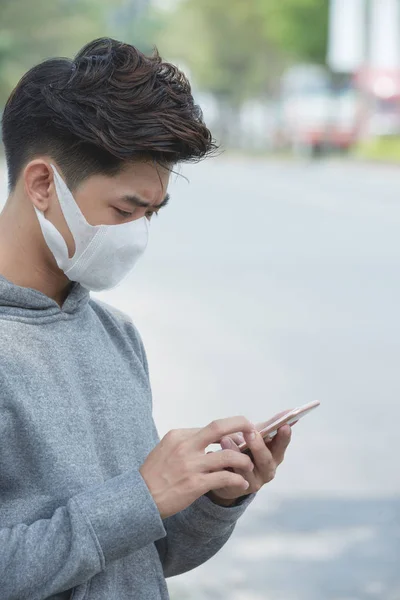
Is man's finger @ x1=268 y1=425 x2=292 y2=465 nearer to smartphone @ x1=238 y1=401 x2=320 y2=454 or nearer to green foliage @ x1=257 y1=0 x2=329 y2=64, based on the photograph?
smartphone @ x1=238 y1=401 x2=320 y2=454

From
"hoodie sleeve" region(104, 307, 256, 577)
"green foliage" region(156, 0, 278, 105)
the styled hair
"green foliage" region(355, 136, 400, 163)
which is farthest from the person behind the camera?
"green foliage" region(156, 0, 278, 105)

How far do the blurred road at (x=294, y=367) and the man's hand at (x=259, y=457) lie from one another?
0.58 metres

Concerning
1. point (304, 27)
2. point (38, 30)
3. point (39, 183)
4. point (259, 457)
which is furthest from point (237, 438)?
point (304, 27)

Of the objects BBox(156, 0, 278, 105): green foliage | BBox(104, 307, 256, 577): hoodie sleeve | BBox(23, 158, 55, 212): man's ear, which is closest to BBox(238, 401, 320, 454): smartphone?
BBox(104, 307, 256, 577): hoodie sleeve

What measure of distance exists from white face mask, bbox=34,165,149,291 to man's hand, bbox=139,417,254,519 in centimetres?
30

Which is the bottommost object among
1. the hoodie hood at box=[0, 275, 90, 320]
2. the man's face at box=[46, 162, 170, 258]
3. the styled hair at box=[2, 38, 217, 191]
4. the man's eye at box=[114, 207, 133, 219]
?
the hoodie hood at box=[0, 275, 90, 320]

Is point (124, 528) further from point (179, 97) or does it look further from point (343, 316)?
point (343, 316)

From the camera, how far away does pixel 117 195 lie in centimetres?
176

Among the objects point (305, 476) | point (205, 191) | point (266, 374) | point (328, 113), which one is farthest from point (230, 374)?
point (328, 113)

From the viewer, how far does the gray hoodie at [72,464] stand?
159 centimetres

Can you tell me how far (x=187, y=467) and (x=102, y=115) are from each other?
1.59 ft

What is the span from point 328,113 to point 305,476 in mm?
29503

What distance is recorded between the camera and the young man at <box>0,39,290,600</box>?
1619 millimetres

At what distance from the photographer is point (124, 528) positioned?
5.31 feet
